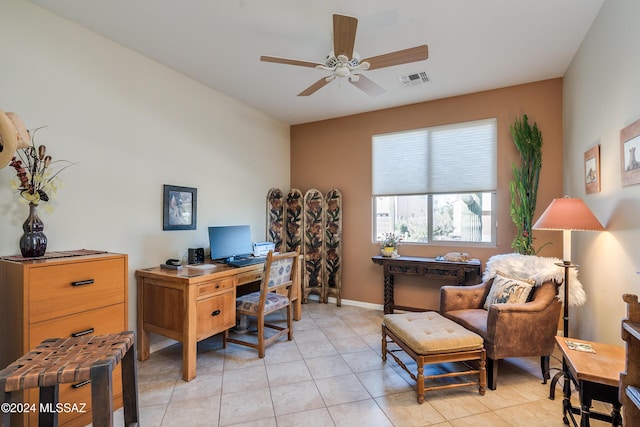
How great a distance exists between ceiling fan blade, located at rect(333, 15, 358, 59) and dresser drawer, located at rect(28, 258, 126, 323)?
2.16m

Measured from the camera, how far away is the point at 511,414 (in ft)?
6.47

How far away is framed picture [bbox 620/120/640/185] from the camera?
173 centimetres

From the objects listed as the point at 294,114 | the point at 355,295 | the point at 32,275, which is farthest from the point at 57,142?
the point at 355,295

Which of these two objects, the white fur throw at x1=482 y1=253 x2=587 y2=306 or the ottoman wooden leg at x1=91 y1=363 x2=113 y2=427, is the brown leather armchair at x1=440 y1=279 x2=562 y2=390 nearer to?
the white fur throw at x1=482 y1=253 x2=587 y2=306

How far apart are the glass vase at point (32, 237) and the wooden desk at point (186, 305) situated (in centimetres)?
82

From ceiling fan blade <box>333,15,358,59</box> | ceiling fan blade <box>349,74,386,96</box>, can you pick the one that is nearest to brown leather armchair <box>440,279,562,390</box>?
ceiling fan blade <box>349,74,386,96</box>

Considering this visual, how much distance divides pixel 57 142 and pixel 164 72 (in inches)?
49.4

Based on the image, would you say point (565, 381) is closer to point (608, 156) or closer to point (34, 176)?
point (608, 156)

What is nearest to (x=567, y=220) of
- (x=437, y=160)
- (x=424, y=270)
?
(x=424, y=270)

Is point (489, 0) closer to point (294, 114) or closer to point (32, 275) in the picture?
point (294, 114)

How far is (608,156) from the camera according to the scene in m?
2.16

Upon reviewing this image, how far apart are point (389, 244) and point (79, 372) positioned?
A: 348 centimetres

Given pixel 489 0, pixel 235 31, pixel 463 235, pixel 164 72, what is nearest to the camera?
pixel 489 0

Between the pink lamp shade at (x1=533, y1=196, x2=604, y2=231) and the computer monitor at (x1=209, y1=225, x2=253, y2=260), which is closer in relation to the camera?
the pink lamp shade at (x1=533, y1=196, x2=604, y2=231)
